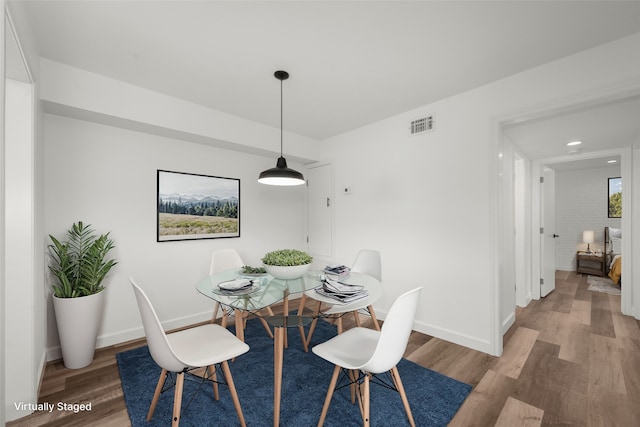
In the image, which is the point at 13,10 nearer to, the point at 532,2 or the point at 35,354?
the point at 35,354

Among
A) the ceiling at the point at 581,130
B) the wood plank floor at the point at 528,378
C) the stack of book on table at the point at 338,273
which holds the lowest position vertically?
the wood plank floor at the point at 528,378

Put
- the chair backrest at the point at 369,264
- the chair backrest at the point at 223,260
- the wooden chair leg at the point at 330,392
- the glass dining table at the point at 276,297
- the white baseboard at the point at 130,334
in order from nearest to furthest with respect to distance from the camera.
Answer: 1. the wooden chair leg at the point at 330,392
2. the glass dining table at the point at 276,297
3. the white baseboard at the point at 130,334
4. the chair backrest at the point at 369,264
5. the chair backrest at the point at 223,260

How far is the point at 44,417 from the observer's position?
1.79 metres

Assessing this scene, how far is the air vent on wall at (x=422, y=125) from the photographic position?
3.02 metres

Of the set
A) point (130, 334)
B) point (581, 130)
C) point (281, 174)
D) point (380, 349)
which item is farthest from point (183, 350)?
point (581, 130)

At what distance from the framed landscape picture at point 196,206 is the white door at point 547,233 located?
463cm

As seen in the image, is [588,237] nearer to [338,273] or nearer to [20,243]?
[338,273]

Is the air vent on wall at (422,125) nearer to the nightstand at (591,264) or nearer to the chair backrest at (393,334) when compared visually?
the chair backrest at (393,334)

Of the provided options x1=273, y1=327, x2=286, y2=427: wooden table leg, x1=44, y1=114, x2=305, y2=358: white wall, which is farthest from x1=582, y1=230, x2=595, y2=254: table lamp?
x1=273, y1=327, x2=286, y2=427: wooden table leg

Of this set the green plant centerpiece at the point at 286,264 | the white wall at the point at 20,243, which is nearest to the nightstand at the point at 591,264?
the green plant centerpiece at the point at 286,264

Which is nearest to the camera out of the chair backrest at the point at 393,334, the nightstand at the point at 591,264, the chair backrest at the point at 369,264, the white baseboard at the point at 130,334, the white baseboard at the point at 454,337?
the chair backrest at the point at 393,334

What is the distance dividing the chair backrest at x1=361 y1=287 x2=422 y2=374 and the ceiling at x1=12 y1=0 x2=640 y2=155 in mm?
1721

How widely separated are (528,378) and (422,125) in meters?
2.52

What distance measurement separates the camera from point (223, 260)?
3041 mm
